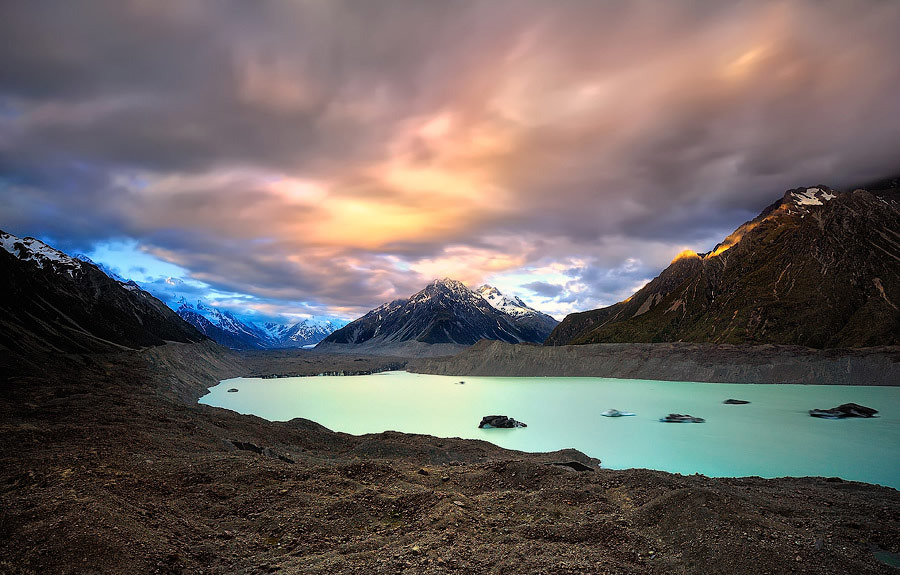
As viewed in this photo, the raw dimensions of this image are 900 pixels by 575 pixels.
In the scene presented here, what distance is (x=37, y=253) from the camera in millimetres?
132750

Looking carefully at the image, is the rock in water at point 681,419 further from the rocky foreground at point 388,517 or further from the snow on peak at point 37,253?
the snow on peak at point 37,253

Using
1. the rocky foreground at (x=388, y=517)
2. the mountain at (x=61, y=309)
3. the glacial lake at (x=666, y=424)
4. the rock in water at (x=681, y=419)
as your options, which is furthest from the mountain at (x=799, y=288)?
the mountain at (x=61, y=309)

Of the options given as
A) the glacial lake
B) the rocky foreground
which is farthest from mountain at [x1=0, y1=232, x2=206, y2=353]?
the rocky foreground

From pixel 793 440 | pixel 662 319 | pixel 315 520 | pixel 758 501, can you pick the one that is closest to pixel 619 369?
pixel 662 319

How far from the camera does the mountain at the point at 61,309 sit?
59.6 metres

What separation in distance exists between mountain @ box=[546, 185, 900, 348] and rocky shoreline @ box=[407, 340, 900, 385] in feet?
79.8

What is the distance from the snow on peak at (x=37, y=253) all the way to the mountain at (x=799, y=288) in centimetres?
19153

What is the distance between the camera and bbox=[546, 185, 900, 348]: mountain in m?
124

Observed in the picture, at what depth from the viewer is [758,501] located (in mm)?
16359

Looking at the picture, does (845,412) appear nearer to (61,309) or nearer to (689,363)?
(689,363)

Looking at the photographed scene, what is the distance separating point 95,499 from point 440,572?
965 cm

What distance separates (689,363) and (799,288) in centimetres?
6273

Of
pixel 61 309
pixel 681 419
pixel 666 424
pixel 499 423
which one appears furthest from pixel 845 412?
pixel 61 309

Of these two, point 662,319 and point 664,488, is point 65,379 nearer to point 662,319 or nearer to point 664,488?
point 664,488
